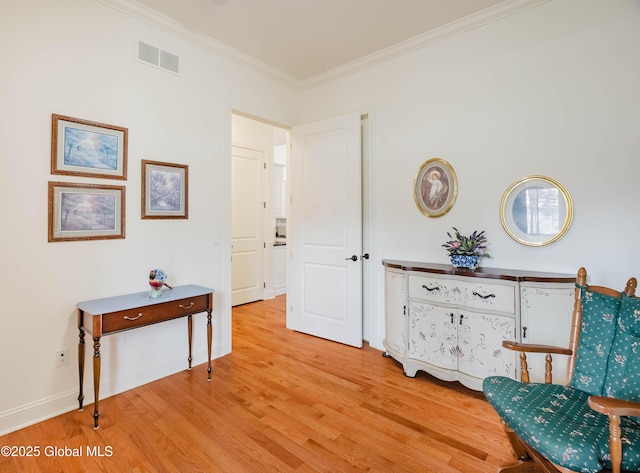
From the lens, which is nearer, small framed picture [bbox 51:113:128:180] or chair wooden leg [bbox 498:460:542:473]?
chair wooden leg [bbox 498:460:542:473]

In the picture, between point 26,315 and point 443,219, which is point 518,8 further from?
point 26,315

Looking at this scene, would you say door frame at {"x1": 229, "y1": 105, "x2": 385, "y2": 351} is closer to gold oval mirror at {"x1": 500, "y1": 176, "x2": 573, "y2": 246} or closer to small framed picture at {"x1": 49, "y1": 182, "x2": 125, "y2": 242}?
gold oval mirror at {"x1": 500, "y1": 176, "x2": 573, "y2": 246}

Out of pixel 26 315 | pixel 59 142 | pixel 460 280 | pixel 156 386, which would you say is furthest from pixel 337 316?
pixel 59 142

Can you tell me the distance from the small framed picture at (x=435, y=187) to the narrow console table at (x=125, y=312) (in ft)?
7.02

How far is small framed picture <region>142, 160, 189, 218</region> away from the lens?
2.69 meters

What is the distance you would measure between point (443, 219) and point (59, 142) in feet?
10.1

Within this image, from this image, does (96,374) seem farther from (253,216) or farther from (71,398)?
(253,216)

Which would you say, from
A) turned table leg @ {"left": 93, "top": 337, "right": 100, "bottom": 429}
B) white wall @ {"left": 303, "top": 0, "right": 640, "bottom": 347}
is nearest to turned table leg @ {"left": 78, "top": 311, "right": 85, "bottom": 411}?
turned table leg @ {"left": 93, "top": 337, "right": 100, "bottom": 429}

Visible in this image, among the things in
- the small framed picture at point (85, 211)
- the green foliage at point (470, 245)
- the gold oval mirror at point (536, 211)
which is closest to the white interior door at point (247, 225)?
the small framed picture at point (85, 211)

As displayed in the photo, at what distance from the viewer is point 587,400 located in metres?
1.32

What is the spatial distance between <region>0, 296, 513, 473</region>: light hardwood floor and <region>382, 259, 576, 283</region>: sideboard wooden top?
3.07 ft

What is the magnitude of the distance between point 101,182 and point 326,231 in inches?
83.8

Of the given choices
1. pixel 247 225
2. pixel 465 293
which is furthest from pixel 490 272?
pixel 247 225

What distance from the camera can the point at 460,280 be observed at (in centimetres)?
252
